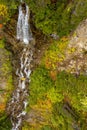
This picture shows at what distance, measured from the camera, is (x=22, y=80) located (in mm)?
13984

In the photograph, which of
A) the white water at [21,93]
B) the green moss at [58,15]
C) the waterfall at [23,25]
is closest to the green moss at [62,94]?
the white water at [21,93]

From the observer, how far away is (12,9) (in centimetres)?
1217

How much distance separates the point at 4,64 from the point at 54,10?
160 inches

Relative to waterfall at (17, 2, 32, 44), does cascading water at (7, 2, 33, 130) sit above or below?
below

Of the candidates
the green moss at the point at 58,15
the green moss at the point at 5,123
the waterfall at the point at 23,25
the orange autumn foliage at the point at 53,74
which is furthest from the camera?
the green moss at the point at 5,123

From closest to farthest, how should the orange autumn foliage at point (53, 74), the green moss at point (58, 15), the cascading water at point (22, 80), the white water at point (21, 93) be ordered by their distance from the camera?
the green moss at point (58, 15) → the cascading water at point (22, 80) → the orange autumn foliage at point (53, 74) → the white water at point (21, 93)

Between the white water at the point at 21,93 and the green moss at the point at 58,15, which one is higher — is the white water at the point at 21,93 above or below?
below

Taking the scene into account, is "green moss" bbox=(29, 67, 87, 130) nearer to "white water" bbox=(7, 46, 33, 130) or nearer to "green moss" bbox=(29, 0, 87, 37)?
"white water" bbox=(7, 46, 33, 130)

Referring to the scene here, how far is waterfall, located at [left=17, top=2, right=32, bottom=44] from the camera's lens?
12.2 m

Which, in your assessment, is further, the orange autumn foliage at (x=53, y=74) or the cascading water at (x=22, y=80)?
the orange autumn foliage at (x=53, y=74)

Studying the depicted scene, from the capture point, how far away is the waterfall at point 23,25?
40.1ft

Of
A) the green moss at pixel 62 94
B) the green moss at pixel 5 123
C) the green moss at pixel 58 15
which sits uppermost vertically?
the green moss at pixel 58 15

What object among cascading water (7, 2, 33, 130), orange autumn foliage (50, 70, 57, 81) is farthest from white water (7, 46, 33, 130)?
orange autumn foliage (50, 70, 57, 81)

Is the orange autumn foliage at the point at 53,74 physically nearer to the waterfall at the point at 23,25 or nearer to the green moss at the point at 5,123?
the waterfall at the point at 23,25
